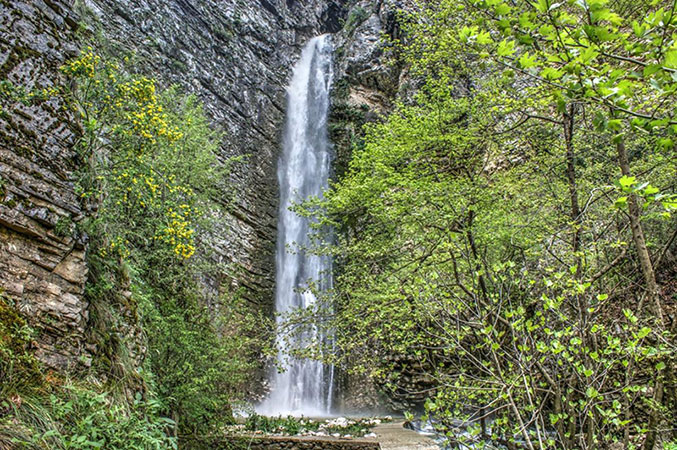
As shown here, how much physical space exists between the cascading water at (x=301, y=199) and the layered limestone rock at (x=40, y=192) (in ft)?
31.3

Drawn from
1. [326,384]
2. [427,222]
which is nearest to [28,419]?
[427,222]

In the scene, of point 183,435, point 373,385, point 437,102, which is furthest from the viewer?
point 373,385

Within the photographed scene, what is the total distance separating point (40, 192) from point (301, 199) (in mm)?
9841

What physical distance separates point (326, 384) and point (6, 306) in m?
12.5

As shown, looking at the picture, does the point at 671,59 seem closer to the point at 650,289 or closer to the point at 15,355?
the point at 650,289

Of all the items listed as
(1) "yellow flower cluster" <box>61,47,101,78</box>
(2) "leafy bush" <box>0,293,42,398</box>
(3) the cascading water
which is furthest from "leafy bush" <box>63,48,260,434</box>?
(3) the cascading water

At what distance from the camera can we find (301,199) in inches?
518

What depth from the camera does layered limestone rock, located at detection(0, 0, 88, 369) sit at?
3131 millimetres

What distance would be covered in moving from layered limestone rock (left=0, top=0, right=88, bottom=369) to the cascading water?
376 inches

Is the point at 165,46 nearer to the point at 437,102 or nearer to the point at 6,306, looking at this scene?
the point at 437,102

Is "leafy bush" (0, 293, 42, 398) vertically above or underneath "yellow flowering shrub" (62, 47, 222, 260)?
underneath

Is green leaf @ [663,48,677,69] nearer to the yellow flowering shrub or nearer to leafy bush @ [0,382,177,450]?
leafy bush @ [0,382,177,450]

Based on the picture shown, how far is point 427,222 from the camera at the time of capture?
19.3 ft

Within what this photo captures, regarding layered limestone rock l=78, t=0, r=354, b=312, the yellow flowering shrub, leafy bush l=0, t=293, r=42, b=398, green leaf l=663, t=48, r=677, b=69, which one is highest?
layered limestone rock l=78, t=0, r=354, b=312
